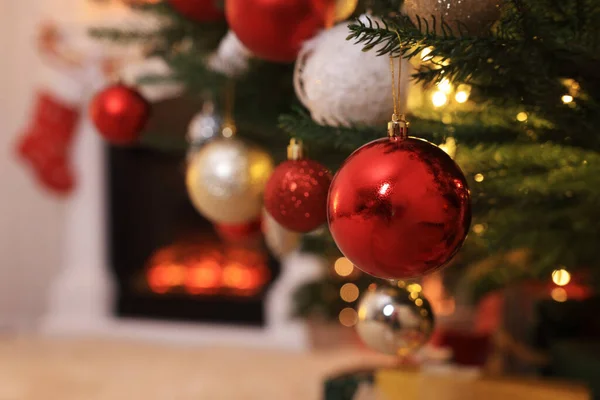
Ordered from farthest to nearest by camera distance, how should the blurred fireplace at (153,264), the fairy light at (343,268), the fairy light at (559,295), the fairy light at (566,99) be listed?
1. the blurred fireplace at (153,264)
2. the fairy light at (343,268)
3. the fairy light at (559,295)
4. the fairy light at (566,99)

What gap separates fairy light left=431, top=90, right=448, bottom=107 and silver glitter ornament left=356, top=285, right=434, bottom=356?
237 mm

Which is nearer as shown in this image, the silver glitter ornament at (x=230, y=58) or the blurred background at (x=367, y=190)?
Result: the blurred background at (x=367, y=190)

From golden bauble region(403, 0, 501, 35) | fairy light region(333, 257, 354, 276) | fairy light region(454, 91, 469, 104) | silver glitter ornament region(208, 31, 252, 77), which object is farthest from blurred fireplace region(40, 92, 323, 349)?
golden bauble region(403, 0, 501, 35)

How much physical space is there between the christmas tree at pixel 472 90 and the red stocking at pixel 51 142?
74.6 inches

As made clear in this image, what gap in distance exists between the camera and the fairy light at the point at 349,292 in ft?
5.29

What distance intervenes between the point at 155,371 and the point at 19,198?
134 cm

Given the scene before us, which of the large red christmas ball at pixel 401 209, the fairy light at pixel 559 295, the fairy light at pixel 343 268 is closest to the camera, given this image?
the large red christmas ball at pixel 401 209

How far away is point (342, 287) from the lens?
1.62 m

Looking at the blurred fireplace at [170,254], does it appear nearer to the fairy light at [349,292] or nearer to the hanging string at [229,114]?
the fairy light at [349,292]

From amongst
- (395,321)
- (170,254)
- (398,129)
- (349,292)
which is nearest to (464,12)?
(398,129)

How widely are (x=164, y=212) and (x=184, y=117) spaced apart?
1.37 feet

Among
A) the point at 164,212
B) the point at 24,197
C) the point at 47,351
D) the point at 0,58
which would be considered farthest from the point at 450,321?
the point at 0,58

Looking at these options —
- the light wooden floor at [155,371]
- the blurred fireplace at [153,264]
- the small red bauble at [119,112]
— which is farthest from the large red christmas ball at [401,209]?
the blurred fireplace at [153,264]

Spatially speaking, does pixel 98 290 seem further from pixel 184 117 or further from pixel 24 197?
pixel 184 117
